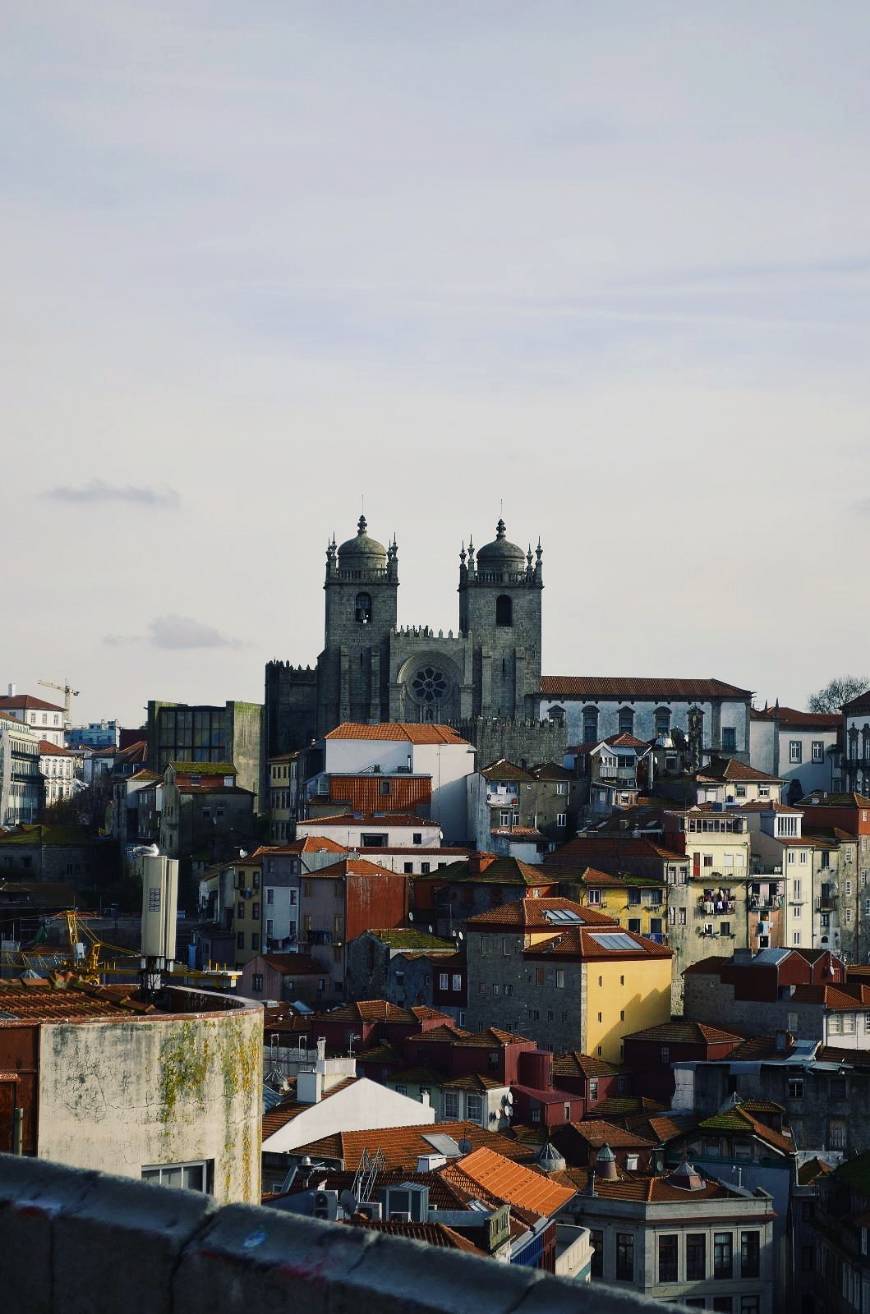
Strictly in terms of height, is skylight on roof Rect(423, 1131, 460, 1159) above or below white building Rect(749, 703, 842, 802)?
below

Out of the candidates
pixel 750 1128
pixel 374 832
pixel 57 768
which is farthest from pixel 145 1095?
pixel 57 768

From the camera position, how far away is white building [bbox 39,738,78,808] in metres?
146

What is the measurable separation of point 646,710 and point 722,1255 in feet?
192

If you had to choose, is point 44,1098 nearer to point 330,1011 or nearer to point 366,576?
point 330,1011

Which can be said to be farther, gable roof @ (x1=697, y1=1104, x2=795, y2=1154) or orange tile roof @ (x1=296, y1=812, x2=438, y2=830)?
orange tile roof @ (x1=296, y1=812, x2=438, y2=830)

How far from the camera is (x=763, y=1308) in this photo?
4612cm

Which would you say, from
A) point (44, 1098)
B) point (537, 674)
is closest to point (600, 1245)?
point (44, 1098)

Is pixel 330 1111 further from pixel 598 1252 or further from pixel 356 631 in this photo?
pixel 356 631

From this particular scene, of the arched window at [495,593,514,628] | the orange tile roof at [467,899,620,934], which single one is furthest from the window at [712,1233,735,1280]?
the arched window at [495,593,514,628]

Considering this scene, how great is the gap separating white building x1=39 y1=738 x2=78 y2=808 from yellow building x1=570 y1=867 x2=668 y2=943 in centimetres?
7599

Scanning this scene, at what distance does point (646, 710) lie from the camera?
10350cm

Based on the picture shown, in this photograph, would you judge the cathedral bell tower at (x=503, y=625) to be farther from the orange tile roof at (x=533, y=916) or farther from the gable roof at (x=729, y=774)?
the orange tile roof at (x=533, y=916)

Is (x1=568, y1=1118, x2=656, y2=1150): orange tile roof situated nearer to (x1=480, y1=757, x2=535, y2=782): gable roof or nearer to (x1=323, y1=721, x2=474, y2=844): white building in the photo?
(x1=480, y1=757, x2=535, y2=782): gable roof

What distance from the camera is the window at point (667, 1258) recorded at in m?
45.6
